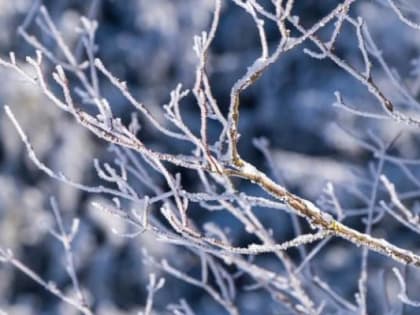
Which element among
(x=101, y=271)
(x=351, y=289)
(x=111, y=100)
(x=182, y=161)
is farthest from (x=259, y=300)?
(x=182, y=161)

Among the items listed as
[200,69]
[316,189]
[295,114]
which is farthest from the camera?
[295,114]

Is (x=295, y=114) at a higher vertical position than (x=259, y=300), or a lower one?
higher

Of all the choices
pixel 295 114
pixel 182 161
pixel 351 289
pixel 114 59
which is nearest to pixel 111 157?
pixel 114 59

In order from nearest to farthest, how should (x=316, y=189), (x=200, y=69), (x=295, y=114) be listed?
(x=200, y=69) < (x=316, y=189) < (x=295, y=114)

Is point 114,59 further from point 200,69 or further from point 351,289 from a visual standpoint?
point 200,69

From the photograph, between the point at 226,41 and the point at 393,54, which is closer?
the point at 393,54

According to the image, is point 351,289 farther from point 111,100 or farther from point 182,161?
point 182,161

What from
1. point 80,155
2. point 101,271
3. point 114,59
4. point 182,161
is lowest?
point 182,161
